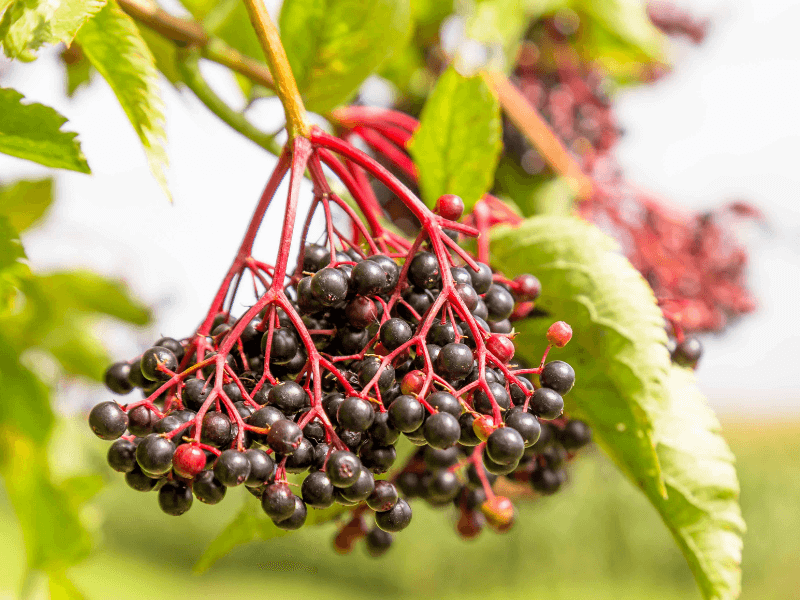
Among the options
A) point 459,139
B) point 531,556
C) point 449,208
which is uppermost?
point 459,139

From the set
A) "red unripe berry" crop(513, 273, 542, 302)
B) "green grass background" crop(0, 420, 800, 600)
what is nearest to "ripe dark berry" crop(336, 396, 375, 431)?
"red unripe berry" crop(513, 273, 542, 302)

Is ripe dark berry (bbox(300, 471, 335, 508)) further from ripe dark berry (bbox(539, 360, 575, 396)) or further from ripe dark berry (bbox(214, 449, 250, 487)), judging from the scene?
ripe dark berry (bbox(539, 360, 575, 396))

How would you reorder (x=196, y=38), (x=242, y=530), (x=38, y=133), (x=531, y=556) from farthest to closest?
(x=531, y=556) < (x=196, y=38) < (x=242, y=530) < (x=38, y=133)

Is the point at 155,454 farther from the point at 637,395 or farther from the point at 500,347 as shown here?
the point at 637,395

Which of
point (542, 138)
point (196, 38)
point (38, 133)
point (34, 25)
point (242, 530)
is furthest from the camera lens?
point (542, 138)

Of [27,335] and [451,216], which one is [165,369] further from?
[27,335]

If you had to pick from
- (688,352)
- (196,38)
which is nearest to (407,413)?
(688,352)
